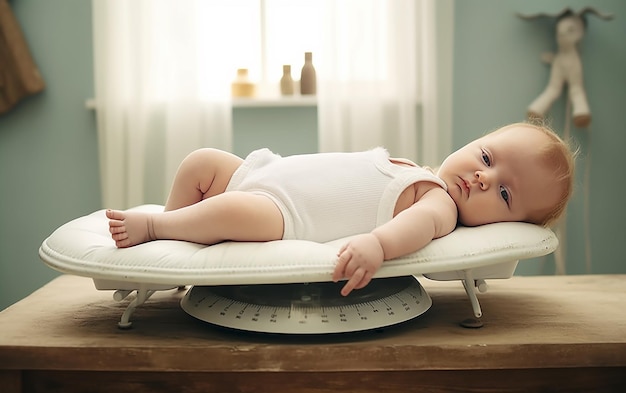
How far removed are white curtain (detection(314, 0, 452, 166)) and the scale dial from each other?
4.42ft

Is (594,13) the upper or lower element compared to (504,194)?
upper

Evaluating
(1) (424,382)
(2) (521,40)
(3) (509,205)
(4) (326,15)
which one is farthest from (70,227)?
(2) (521,40)

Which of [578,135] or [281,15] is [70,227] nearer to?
[281,15]

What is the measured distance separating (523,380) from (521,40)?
1.78 meters

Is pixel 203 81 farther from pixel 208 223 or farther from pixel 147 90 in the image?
pixel 208 223

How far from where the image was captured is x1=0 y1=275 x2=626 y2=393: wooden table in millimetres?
952

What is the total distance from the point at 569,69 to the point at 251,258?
1830 millimetres

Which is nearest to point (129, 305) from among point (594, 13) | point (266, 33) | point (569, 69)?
point (266, 33)

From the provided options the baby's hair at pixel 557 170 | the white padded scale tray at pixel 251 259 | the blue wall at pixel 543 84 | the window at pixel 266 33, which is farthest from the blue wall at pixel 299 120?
the white padded scale tray at pixel 251 259

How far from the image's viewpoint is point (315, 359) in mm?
953

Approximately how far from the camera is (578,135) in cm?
249

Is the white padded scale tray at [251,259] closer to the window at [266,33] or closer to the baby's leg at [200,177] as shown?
the baby's leg at [200,177]

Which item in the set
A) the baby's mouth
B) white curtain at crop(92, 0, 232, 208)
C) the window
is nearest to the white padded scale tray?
the baby's mouth

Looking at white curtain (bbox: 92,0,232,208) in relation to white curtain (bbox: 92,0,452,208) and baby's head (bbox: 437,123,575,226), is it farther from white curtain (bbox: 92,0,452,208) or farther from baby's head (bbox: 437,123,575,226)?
baby's head (bbox: 437,123,575,226)
